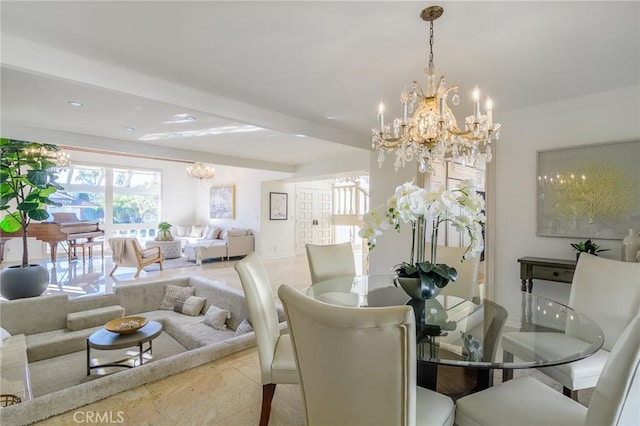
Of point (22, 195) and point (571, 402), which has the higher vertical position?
point (22, 195)

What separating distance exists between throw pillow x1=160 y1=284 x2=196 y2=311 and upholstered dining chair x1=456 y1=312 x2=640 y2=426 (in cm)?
390

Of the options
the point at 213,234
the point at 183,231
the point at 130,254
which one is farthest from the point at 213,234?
the point at 130,254

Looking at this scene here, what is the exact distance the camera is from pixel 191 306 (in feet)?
13.2

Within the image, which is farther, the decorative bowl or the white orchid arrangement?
the decorative bowl

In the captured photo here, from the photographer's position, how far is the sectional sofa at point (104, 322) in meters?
1.85

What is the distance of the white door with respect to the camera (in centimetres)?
927

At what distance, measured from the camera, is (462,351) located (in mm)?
1383

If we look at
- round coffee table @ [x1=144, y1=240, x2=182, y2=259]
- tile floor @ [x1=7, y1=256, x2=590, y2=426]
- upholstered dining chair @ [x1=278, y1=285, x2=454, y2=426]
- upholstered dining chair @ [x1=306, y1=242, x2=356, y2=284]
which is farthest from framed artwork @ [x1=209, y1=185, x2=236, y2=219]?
upholstered dining chair @ [x1=278, y1=285, x2=454, y2=426]

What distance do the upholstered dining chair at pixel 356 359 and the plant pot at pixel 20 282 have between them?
174 inches

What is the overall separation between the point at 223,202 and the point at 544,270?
871 cm

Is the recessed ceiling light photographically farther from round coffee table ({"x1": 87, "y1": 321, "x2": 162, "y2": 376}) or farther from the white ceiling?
round coffee table ({"x1": 87, "y1": 321, "x2": 162, "y2": 376})

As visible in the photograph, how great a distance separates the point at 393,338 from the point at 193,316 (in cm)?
377

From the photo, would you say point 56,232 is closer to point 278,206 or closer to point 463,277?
point 278,206

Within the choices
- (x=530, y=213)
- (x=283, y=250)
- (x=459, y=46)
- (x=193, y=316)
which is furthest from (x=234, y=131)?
(x=283, y=250)
